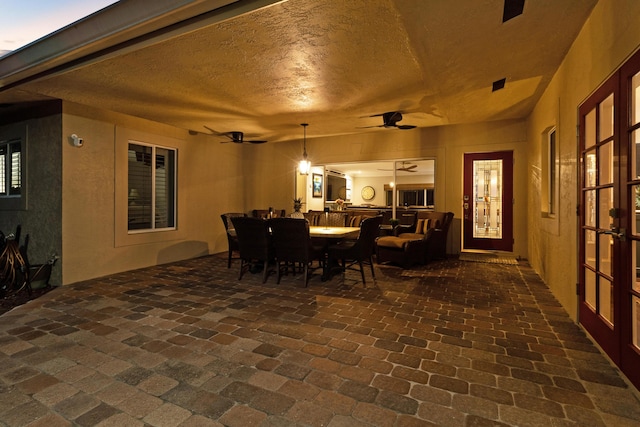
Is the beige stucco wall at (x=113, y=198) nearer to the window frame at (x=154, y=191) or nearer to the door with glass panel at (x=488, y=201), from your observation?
the window frame at (x=154, y=191)

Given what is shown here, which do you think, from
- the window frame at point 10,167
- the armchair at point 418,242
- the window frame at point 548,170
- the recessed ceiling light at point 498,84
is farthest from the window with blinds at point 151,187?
the window frame at point 548,170

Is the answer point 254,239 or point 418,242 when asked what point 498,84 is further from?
point 254,239

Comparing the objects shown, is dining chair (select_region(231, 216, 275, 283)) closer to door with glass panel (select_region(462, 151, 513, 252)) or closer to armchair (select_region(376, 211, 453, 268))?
armchair (select_region(376, 211, 453, 268))

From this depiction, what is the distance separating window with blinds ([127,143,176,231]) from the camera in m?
5.36

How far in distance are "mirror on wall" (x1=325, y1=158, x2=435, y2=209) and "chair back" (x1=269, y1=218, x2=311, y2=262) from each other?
530cm

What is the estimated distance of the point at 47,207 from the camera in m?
4.46

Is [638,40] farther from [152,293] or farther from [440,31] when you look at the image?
[152,293]

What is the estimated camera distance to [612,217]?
2068 millimetres

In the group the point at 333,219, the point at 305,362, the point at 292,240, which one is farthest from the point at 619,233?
the point at 333,219

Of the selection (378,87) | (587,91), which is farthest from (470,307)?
(378,87)

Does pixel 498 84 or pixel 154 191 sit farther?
pixel 154 191

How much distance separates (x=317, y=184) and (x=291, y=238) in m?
4.54

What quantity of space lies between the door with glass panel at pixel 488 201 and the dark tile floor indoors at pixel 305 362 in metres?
2.63

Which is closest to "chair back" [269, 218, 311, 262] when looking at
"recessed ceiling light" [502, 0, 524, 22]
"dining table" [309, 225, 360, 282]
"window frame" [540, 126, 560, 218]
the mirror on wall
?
"dining table" [309, 225, 360, 282]
